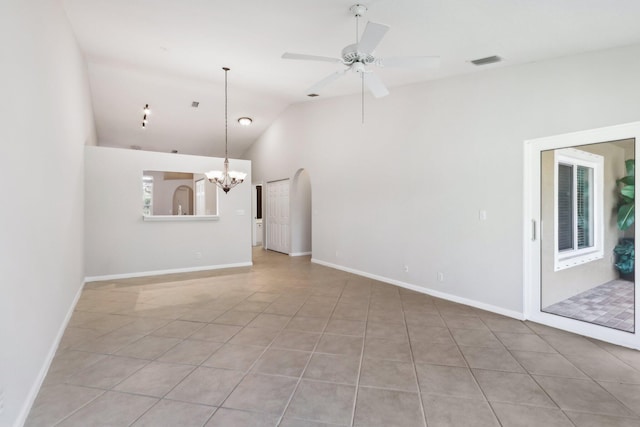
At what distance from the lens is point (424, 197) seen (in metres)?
4.72

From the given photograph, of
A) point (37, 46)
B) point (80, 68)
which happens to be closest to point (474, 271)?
point (37, 46)

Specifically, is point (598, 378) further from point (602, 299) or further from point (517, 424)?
point (602, 299)

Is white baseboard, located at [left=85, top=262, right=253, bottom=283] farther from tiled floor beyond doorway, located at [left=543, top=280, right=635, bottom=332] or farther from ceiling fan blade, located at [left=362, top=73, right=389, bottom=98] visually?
tiled floor beyond doorway, located at [left=543, top=280, right=635, bottom=332]

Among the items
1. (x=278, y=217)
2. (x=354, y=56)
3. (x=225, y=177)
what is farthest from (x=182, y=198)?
(x=354, y=56)

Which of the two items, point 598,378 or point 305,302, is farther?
point 305,302

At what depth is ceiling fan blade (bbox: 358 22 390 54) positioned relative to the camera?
92.1 inches

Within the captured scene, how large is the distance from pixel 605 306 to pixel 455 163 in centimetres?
226

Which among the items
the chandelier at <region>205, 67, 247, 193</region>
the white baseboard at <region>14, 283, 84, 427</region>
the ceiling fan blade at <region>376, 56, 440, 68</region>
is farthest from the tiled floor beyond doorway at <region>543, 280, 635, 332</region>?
the chandelier at <region>205, 67, 247, 193</region>

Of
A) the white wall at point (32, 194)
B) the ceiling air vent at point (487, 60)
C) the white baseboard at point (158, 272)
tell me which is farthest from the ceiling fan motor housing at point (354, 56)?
the white baseboard at point (158, 272)

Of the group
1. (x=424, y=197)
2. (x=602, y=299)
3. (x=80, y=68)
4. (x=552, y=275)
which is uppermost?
(x=80, y=68)

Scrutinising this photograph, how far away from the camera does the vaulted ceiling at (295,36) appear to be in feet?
9.41

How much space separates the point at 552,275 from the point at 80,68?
6.74 metres

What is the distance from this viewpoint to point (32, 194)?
7.26 ft

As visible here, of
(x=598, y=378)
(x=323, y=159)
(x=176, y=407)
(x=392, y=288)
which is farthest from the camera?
(x=323, y=159)
